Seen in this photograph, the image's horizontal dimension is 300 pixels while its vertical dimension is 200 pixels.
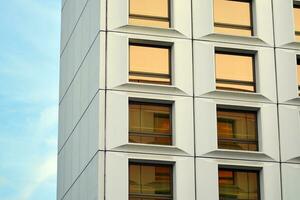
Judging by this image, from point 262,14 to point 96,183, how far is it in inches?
450

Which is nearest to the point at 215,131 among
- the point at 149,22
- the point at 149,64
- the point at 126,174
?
the point at 149,64

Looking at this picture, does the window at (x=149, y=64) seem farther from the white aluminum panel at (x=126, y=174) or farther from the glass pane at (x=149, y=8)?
the white aluminum panel at (x=126, y=174)

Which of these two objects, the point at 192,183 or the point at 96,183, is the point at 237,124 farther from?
the point at 96,183

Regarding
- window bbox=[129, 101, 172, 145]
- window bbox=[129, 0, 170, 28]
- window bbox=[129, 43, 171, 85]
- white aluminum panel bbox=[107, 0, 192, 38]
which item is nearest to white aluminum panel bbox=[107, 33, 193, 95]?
white aluminum panel bbox=[107, 0, 192, 38]

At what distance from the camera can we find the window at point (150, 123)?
40094mm

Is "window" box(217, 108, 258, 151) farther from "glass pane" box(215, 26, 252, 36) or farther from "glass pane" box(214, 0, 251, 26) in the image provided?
"glass pane" box(214, 0, 251, 26)

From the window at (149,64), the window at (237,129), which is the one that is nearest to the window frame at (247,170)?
the window at (237,129)

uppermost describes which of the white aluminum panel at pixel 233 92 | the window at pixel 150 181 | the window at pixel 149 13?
the window at pixel 149 13

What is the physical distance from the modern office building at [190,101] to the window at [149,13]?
0.15ft

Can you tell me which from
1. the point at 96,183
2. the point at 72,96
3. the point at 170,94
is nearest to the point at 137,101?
the point at 170,94

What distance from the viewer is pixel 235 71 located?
42.3 metres

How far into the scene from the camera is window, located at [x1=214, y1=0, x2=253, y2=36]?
140 ft

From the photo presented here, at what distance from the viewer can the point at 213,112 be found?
40.9 meters

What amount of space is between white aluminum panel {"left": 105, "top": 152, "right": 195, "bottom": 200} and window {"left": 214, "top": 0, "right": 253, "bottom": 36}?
6798 mm
